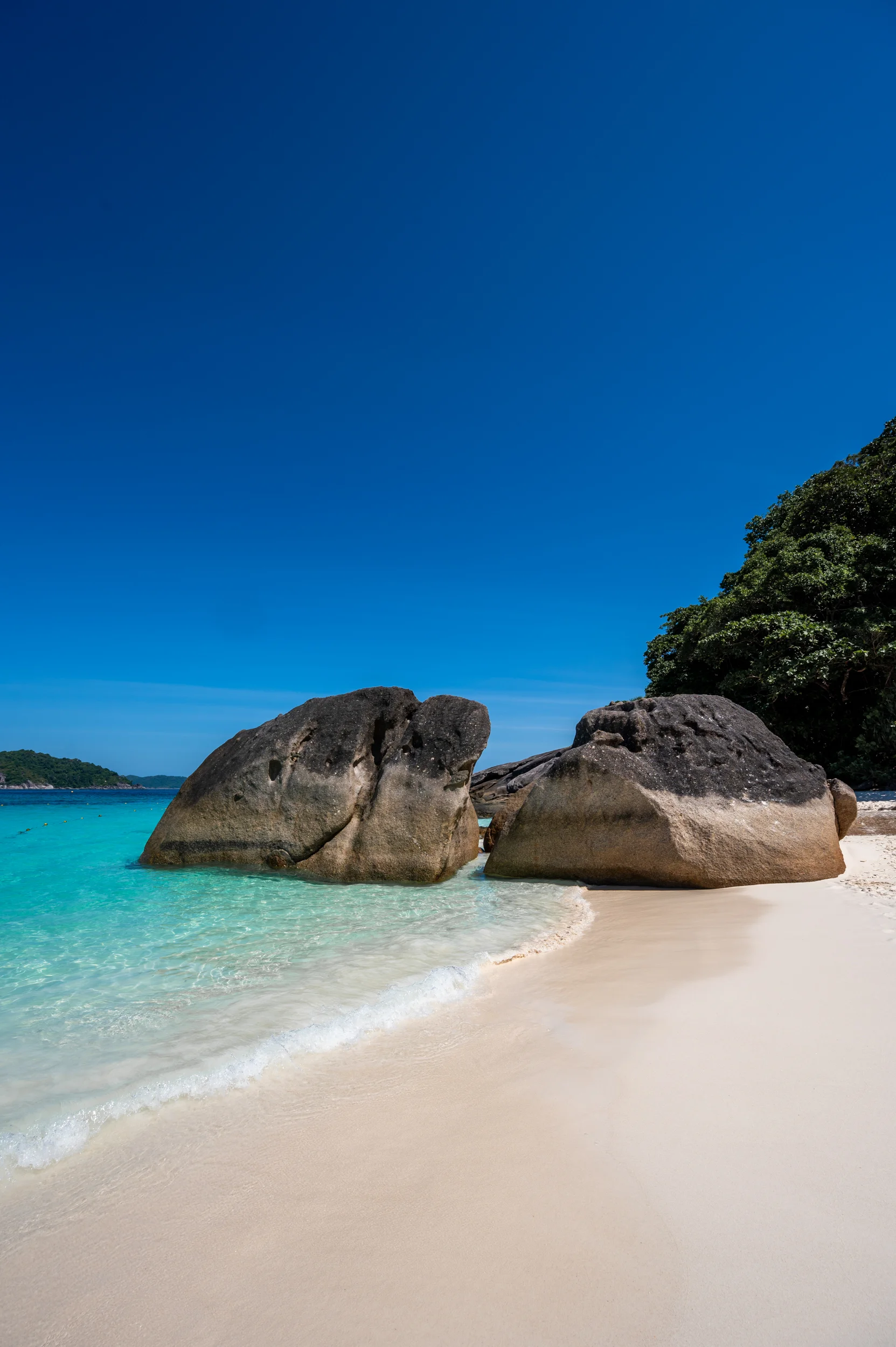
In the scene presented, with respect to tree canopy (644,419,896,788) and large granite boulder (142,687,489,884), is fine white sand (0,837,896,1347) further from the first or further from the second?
tree canopy (644,419,896,788)

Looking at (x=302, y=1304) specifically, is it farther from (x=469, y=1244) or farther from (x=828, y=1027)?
(x=828, y=1027)

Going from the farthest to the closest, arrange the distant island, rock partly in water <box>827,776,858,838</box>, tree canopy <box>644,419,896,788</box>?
the distant island → tree canopy <box>644,419,896,788</box> → rock partly in water <box>827,776,858,838</box>

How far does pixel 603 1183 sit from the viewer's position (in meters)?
2.01

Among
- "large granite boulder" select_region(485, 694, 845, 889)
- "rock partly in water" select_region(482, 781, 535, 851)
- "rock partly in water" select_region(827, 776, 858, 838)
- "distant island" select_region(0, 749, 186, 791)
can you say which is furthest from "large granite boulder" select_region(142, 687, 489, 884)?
"distant island" select_region(0, 749, 186, 791)

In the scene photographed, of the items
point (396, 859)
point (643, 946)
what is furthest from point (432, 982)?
point (396, 859)

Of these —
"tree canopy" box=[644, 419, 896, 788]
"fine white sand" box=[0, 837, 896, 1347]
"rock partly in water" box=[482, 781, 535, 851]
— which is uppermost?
"tree canopy" box=[644, 419, 896, 788]

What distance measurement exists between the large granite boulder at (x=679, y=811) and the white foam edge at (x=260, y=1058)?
2810mm

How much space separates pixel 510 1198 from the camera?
196 cm

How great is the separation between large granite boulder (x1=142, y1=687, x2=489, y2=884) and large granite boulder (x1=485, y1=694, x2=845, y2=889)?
1002mm

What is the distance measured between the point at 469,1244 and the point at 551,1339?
38cm

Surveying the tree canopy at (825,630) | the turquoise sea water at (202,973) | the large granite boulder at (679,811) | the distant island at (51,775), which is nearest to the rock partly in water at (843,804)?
the large granite boulder at (679,811)

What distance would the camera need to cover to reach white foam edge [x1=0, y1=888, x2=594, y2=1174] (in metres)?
2.36

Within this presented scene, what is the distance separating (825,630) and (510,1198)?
18.0 metres

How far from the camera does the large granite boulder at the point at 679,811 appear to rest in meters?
6.93
